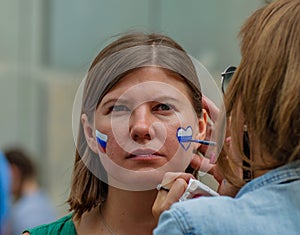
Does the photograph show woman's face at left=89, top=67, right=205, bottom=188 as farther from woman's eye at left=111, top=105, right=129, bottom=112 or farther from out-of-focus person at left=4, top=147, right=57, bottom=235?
out-of-focus person at left=4, top=147, right=57, bottom=235

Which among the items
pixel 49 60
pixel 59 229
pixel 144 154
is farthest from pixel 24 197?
pixel 144 154

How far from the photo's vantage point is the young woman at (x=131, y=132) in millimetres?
2770

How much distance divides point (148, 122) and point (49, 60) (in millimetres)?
6812

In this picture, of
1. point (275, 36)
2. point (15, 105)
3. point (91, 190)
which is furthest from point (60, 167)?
point (275, 36)

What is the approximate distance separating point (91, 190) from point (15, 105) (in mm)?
6516

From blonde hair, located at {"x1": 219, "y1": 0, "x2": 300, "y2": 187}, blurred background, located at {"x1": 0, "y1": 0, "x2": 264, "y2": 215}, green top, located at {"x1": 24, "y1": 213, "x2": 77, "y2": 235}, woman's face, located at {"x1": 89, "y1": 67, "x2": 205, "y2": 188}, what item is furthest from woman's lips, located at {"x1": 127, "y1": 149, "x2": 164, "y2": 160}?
blurred background, located at {"x1": 0, "y1": 0, "x2": 264, "y2": 215}

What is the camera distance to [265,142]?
2.20 meters

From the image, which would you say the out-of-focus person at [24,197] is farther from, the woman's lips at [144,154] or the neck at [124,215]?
the woman's lips at [144,154]

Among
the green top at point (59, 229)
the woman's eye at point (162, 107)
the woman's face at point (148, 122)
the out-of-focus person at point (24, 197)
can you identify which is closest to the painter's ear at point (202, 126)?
the woman's face at point (148, 122)

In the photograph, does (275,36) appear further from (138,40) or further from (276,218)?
(138,40)

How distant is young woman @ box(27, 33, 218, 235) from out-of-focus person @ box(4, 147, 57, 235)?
3895mm

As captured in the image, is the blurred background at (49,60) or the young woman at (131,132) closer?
the young woman at (131,132)

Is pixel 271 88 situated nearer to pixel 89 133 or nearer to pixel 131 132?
pixel 131 132

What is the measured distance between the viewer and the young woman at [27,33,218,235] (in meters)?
2.77
